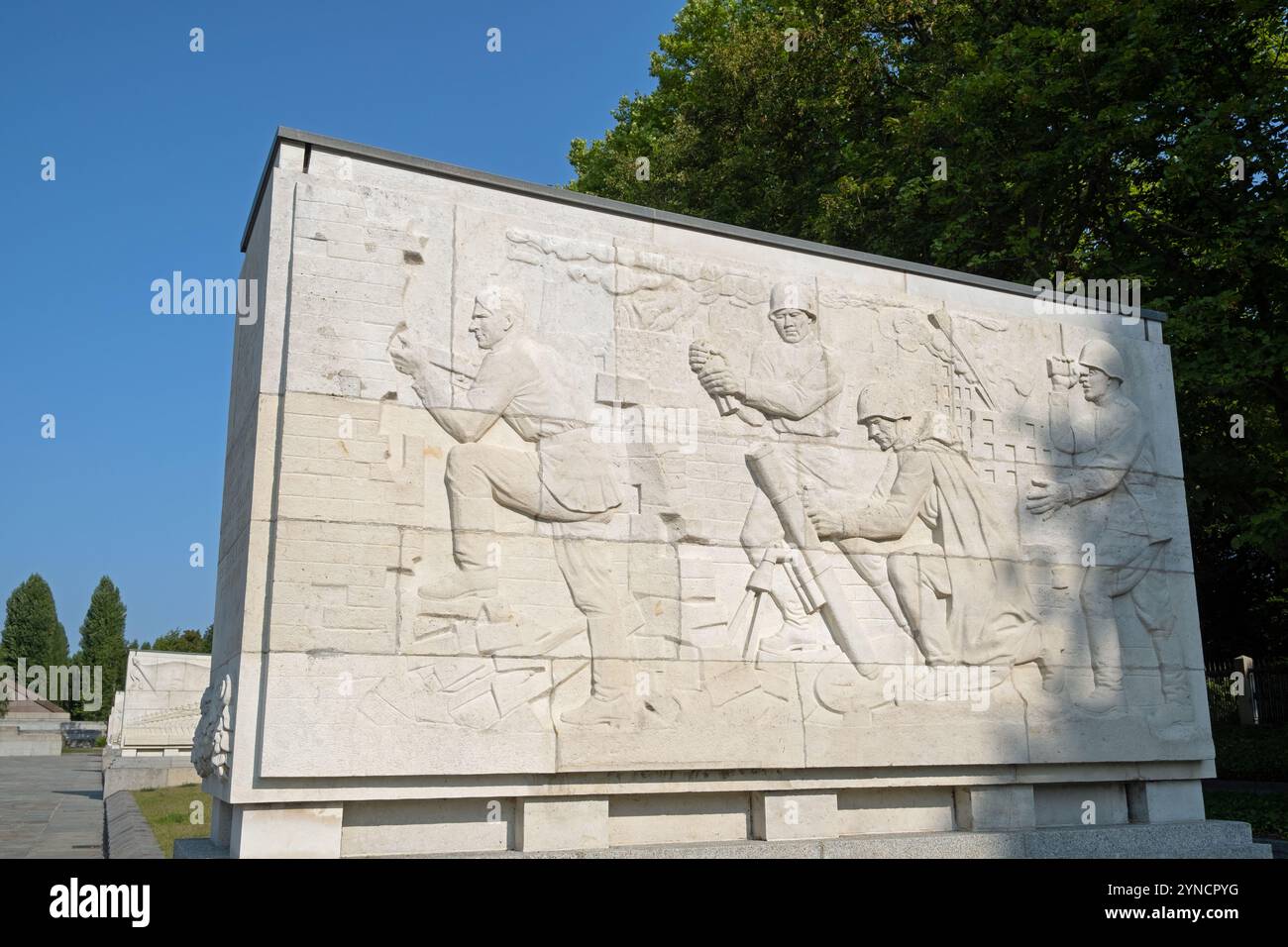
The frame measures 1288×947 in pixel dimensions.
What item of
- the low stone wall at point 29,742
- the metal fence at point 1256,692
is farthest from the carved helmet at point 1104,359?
the low stone wall at point 29,742

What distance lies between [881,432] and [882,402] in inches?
9.5

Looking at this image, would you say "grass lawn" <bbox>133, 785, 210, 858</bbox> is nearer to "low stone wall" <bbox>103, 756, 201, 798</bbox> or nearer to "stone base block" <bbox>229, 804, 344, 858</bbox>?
"low stone wall" <bbox>103, 756, 201, 798</bbox>

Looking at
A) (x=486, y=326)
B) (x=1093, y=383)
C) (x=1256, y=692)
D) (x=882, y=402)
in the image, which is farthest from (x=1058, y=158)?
(x=1256, y=692)

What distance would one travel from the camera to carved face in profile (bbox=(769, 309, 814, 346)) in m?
8.27

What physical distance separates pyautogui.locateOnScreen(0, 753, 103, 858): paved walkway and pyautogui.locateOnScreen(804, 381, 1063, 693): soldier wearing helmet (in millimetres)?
7841

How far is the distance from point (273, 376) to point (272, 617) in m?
1.50

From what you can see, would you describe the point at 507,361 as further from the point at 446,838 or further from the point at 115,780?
the point at 115,780

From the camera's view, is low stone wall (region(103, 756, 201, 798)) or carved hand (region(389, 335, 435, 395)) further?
low stone wall (region(103, 756, 201, 798))

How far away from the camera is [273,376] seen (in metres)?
6.63

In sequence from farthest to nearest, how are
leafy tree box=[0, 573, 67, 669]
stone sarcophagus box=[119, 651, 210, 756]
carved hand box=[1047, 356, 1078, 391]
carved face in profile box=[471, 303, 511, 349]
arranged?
leafy tree box=[0, 573, 67, 669] < stone sarcophagus box=[119, 651, 210, 756] < carved hand box=[1047, 356, 1078, 391] < carved face in profile box=[471, 303, 511, 349]

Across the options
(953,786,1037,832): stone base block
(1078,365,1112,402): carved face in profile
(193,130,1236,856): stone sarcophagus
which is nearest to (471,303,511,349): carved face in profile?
(193,130,1236,856): stone sarcophagus

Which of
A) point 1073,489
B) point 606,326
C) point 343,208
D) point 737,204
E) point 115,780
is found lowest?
point 115,780

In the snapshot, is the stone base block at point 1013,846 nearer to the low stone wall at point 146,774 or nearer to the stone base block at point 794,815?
the stone base block at point 794,815
